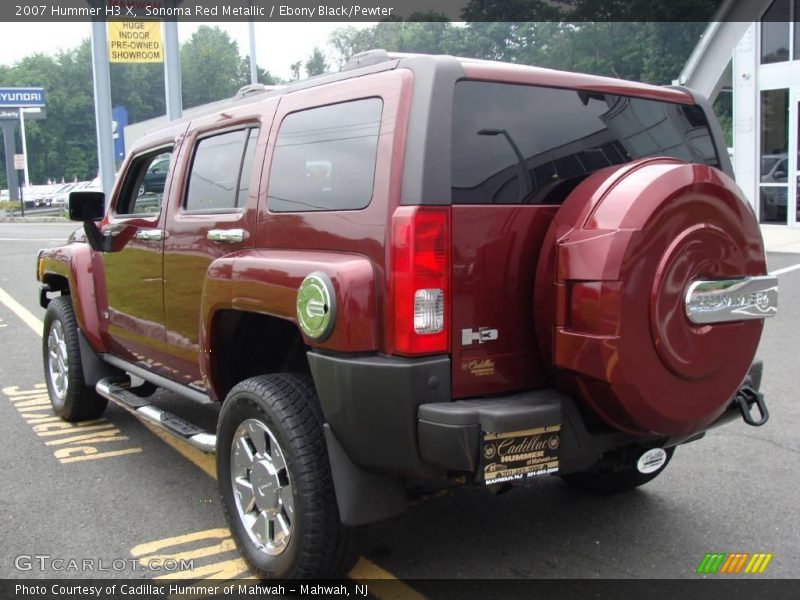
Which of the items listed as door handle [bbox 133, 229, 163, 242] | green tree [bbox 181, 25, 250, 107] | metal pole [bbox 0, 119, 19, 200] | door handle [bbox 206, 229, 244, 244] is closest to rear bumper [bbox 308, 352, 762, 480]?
door handle [bbox 206, 229, 244, 244]

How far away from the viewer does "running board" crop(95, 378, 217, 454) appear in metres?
3.69

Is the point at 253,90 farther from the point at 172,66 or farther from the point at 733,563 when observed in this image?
the point at 172,66

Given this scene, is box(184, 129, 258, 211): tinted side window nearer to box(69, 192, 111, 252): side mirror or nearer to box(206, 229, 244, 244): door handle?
box(206, 229, 244, 244): door handle

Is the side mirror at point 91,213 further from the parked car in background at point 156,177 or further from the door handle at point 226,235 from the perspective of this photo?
the door handle at point 226,235

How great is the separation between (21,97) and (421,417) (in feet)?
219

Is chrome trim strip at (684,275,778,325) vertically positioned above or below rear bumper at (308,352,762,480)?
above

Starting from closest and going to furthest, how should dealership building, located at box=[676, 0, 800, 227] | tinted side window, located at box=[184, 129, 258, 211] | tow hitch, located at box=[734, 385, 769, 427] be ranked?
tow hitch, located at box=[734, 385, 769, 427], tinted side window, located at box=[184, 129, 258, 211], dealership building, located at box=[676, 0, 800, 227]

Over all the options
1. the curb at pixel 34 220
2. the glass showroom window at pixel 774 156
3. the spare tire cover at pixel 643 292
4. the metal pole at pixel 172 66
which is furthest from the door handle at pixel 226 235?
the curb at pixel 34 220

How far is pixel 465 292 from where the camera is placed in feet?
9.02

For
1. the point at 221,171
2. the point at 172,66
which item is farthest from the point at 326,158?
the point at 172,66

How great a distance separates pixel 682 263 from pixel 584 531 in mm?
1576

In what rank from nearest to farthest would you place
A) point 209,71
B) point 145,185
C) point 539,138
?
1. point 539,138
2. point 145,185
3. point 209,71

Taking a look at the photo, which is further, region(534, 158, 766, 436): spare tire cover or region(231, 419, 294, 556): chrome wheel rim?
region(231, 419, 294, 556): chrome wheel rim

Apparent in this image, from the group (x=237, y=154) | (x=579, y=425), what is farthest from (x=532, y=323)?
(x=237, y=154)
